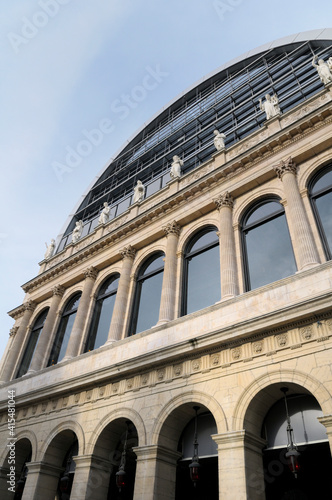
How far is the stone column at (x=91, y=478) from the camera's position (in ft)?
45.9

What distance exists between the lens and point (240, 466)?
1059 cm

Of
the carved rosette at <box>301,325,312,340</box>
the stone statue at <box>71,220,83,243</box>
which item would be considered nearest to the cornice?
the stone statue at <box>71,220,83,243</box>

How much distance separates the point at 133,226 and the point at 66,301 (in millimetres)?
6612

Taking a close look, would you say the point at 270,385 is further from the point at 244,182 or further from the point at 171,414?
the point at 244,182

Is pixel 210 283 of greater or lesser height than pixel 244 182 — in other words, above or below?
below

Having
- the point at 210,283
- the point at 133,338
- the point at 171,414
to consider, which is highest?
the point at 210,283

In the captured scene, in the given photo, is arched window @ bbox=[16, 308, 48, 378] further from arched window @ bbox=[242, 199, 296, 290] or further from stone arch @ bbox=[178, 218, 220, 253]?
arched window @ bbox=[242, 199, 296, 290]

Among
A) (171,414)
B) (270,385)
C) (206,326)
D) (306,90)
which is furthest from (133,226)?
(306,90)

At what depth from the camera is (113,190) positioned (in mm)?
32125

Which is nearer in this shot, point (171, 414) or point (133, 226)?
point (171, 414)

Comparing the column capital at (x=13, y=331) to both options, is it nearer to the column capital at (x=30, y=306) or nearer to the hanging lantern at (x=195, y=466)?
the column capital at (x=30, y=306)

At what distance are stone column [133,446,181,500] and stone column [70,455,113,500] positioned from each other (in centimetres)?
253

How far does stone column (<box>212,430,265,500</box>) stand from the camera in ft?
33.8

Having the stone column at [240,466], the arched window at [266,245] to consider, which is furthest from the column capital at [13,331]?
the stone column at [240,466]
